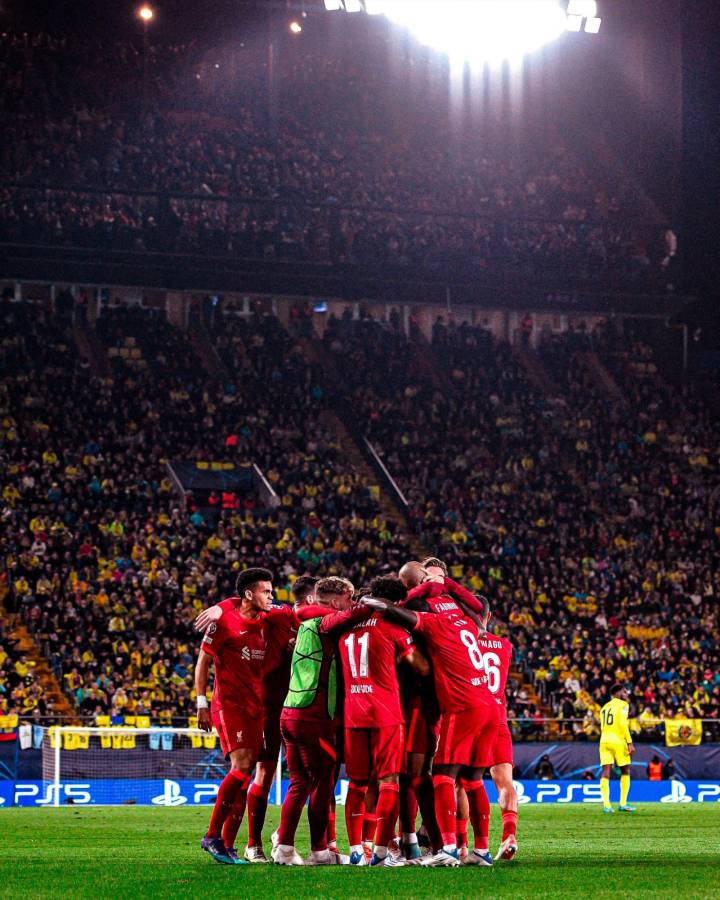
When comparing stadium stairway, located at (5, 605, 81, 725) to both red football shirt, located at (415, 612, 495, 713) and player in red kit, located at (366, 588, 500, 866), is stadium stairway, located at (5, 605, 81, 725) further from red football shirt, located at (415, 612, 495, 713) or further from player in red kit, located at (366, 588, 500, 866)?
red football shirt, located at (415, 612, 495, 713)

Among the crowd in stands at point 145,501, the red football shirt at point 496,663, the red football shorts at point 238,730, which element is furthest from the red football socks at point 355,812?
the crowd in stands at point 145,501

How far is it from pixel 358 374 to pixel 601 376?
9.84 m

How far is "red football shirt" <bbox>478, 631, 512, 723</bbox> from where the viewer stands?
12.5 m

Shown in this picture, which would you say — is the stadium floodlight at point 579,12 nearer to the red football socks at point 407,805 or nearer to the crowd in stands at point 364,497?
the crowd in stands at point 364,497

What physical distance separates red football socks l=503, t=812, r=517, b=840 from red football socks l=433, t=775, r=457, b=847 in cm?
121

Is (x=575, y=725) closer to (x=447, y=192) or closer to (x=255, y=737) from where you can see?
(x=255, y=737)

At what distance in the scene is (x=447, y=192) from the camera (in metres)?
53.9

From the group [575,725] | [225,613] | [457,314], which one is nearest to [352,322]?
[457,314]

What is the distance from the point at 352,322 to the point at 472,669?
4044cm

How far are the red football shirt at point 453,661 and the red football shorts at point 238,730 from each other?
1566mm

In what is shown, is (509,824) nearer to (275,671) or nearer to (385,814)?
(385,814)

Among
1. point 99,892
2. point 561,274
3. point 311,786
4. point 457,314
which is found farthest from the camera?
point 457,314

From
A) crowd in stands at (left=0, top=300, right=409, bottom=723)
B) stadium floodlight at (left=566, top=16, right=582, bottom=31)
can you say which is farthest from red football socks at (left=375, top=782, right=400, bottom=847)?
stadium floodlight at (left=566, top=16, right=582, bottom=31)

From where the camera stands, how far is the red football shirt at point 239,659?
39.3ft
